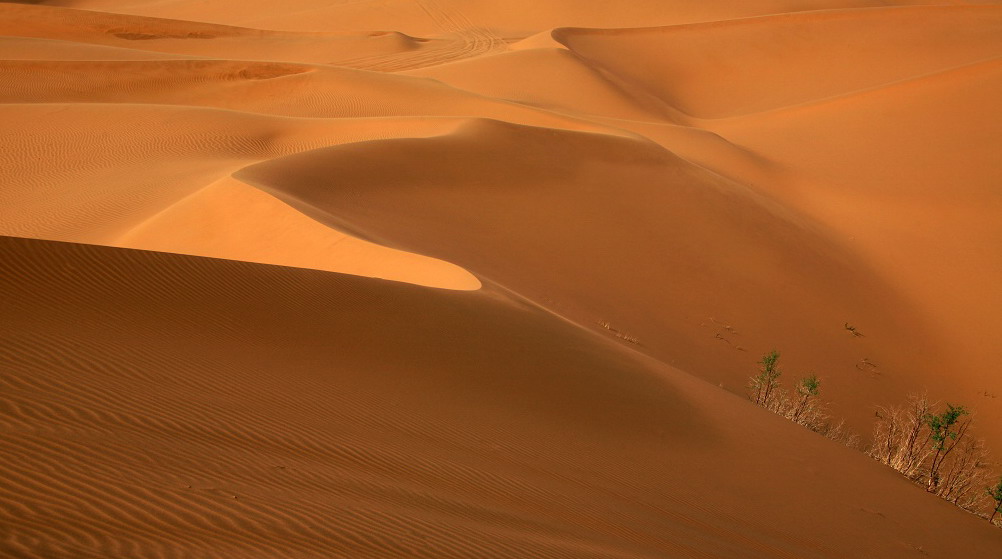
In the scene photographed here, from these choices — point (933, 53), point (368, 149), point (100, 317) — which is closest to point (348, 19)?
point (933, 53)

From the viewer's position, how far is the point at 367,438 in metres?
5.22

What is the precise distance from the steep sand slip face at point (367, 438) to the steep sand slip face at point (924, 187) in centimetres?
683

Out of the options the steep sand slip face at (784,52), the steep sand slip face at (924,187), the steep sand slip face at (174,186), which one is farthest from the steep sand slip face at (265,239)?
the steep sand slip face at (784,52)

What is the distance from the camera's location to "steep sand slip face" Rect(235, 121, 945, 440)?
38.1 ft

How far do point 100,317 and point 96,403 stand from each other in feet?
4.80

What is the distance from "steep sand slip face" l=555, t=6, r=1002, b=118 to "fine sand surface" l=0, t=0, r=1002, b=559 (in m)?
2.22

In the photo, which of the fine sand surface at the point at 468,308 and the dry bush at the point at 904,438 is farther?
the dry bush at the point at 904,438

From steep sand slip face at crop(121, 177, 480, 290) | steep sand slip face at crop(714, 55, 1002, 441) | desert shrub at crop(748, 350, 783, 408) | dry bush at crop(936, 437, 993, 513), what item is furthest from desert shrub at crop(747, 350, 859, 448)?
steep sand slip face at crop(121, 177, 480, 290)

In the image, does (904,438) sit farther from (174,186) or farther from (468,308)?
(174,186)

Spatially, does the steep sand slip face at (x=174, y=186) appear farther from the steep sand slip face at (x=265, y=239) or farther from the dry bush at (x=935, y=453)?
the dry bush at (x=935, y=453)

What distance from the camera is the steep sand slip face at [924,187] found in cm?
1417

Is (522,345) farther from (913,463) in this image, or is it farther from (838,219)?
(838,219)

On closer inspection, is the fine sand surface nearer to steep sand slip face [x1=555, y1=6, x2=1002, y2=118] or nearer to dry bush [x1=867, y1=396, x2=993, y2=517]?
dry bush [x1=867, y1=396, x2=993, y2=517]

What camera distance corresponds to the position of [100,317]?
5719 millimetres
